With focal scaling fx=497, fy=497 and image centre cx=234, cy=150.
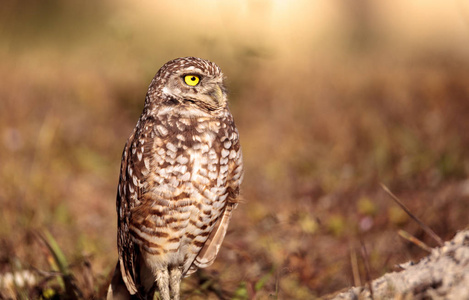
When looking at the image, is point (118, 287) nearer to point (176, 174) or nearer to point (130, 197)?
point (130, 197)

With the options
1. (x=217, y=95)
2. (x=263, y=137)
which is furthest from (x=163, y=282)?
(x=263, y=137)

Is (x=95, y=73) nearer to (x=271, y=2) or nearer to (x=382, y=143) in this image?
(x=271, y=2)

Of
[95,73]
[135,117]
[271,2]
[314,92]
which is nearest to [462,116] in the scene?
[314,92]

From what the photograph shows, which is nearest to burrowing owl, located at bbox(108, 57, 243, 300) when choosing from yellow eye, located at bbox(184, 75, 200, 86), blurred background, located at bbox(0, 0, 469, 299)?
yellow eye, located at bbox(184, 75, 200, 86)

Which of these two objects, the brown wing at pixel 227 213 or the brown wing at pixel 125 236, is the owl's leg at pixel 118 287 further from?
the brown wing at pixel 227 213

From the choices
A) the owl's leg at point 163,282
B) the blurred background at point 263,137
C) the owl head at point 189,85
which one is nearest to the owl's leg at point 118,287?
the blurred background at point 263,137

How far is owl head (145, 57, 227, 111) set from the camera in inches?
90.1

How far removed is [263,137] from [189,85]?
10.4ft

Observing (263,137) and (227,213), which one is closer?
(227,213)

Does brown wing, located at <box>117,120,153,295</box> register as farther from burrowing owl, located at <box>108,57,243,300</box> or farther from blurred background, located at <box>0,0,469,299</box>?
blurred background, located at <box>0,0,469,299</box>

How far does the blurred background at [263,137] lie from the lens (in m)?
3.26

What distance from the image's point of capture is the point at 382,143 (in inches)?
190

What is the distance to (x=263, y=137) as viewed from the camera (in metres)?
5.43

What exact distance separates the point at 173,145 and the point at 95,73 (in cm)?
473
